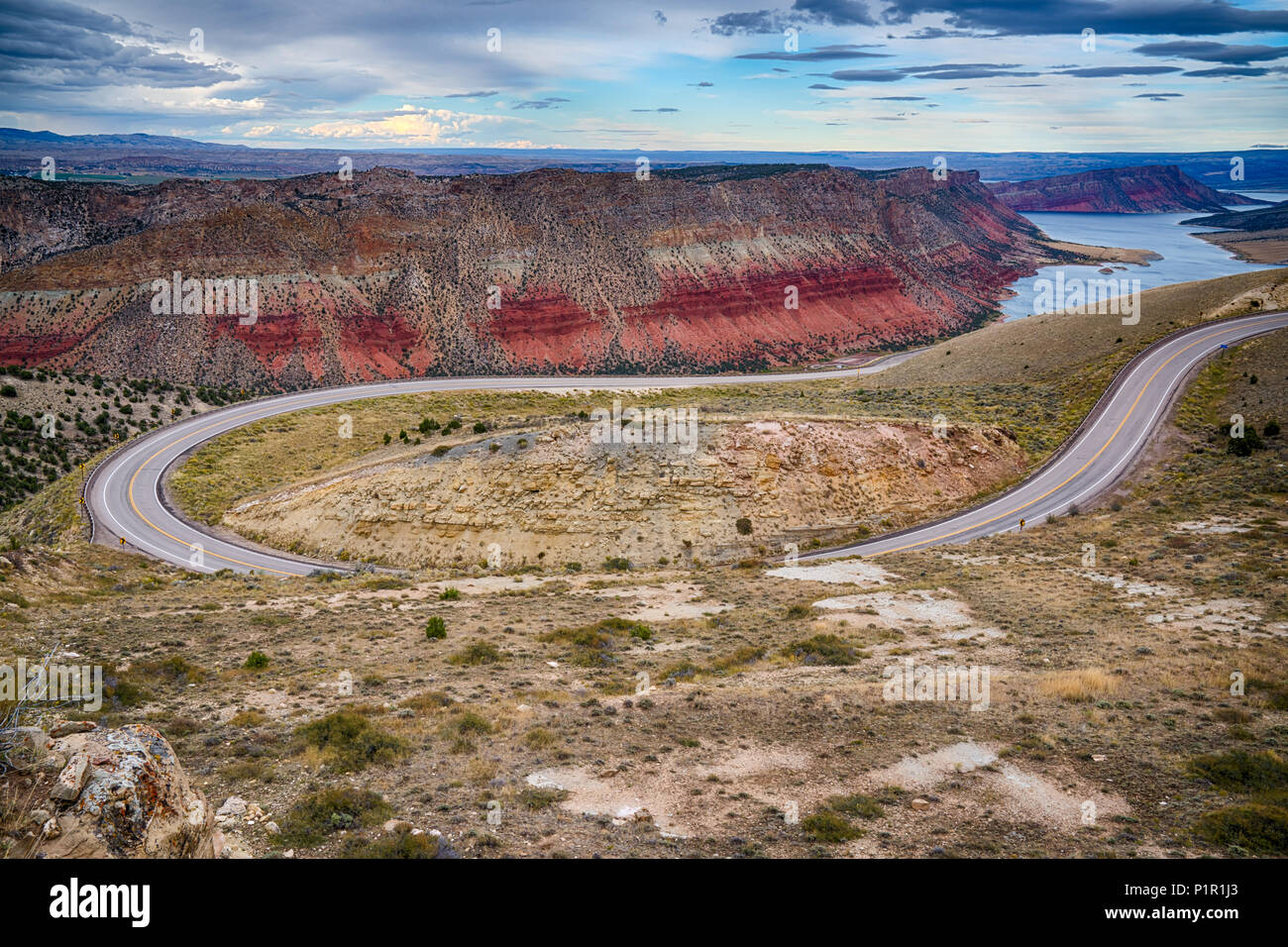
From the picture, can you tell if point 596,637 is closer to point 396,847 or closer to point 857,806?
point 857,806

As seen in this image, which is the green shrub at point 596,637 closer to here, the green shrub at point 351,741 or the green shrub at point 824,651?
the green shrub at point 824,651

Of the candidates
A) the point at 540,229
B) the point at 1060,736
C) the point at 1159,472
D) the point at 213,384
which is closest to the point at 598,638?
the point at 1060,736

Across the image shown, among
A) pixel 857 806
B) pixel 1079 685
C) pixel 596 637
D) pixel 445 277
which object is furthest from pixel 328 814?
pixel 445 277

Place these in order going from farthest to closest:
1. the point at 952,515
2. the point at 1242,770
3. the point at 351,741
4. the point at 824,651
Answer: the point at 952,515, the point at 824,651, the point at 351,741, the point at 1242,770

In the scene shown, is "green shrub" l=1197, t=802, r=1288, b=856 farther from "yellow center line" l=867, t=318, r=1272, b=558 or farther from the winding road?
the winding road

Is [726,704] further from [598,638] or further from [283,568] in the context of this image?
[283,568]

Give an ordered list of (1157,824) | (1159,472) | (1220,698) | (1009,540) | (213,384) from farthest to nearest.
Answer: (213,384)
(1159,472)
(1009,540)
(1220,698)
(1157,824)
